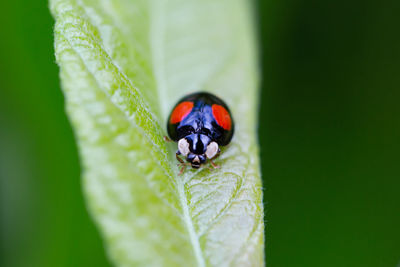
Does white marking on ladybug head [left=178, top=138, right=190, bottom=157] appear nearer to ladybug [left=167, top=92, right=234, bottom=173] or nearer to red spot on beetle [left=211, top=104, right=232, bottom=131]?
ladybug [left=167, top=92, right=234, bottom=173]

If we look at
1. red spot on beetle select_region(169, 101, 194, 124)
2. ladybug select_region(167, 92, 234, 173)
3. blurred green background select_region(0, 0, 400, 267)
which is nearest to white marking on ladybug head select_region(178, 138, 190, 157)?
ladybug select_region(167, 92, 234, 173)

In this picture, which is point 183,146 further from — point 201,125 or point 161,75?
point 161,75

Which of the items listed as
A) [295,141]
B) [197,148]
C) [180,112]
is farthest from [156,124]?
[295,141]

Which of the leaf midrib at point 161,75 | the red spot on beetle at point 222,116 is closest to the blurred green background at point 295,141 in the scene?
the leaf midrib at point 161,75

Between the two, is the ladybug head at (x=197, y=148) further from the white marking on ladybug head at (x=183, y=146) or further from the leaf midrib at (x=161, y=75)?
the leaf midrib at (x=161, y=75)

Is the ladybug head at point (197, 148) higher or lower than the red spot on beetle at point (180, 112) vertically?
lower
